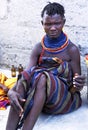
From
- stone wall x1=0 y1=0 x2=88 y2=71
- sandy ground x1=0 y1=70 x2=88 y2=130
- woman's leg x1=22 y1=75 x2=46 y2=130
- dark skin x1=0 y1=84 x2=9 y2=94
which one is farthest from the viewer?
stone wall x1=0 y1=0 x2=88 y2=71

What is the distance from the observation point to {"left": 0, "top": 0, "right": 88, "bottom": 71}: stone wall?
332cm

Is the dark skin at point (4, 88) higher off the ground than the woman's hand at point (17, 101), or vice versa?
the woman's hand at point (17, 101)

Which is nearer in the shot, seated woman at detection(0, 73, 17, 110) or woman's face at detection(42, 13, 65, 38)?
woman's face at detection(42, 13, 65, 38)

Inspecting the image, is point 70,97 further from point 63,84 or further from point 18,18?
point 18,18

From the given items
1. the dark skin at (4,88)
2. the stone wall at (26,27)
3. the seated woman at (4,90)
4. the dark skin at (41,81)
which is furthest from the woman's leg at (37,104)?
the stone wall at (26,27)

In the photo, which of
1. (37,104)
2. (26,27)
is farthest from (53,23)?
(26,27)

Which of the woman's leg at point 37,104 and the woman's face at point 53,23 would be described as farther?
the woman's face at point 53,23

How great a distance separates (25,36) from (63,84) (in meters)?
1.47

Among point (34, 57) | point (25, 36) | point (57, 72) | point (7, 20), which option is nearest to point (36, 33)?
point (25, 36)

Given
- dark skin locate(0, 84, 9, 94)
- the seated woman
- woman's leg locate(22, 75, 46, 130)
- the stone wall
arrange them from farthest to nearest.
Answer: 1. the stone wall
2. dark skin locate(0, 84, 9, 94)
3. the seated woman
4. woman's leg locate(22, 75, 46, 130)

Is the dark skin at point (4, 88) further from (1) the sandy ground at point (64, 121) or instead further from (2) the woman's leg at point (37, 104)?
(2) the woman's leg at point (37, 104)

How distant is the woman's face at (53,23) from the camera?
2512mm

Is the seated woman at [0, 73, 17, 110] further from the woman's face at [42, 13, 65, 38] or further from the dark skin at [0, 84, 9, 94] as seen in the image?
the woman's face at [42, 13, 65, 38]

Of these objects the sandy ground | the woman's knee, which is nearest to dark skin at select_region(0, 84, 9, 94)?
the sandy ground
